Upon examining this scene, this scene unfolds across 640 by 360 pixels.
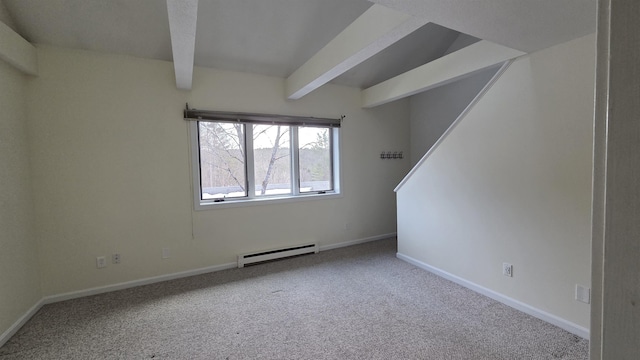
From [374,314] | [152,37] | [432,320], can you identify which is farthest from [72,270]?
[432,320]

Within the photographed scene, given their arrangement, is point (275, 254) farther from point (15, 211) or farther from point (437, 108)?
point (437, 108)

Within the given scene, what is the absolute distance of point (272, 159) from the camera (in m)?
4.00

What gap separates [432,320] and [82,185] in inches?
140

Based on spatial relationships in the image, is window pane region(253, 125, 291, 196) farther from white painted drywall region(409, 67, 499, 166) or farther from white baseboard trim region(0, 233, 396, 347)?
white painted drywall region(409, 67, 499, 166)

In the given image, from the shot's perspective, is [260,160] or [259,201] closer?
[259,201]

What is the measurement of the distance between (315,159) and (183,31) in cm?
260

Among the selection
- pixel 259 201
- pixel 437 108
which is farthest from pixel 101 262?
pixel 437 108

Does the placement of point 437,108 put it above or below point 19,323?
above

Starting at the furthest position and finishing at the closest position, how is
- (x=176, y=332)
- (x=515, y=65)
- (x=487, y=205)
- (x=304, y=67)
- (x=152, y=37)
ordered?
(x=304, y=67), (x=152, y=37), (x=487, y=205), (x=515, y=65), (x=176, y=332)

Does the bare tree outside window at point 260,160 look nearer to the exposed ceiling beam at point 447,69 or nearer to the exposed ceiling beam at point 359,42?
the exposed ceiling beam at point 359,42

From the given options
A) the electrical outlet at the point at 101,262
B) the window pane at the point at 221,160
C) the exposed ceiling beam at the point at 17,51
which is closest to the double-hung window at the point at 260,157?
the window pane at the point at 221,160

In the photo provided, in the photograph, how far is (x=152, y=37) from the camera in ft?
9.50

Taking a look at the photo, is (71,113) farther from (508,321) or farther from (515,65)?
(508,321)

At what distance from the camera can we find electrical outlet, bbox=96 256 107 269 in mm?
2928
